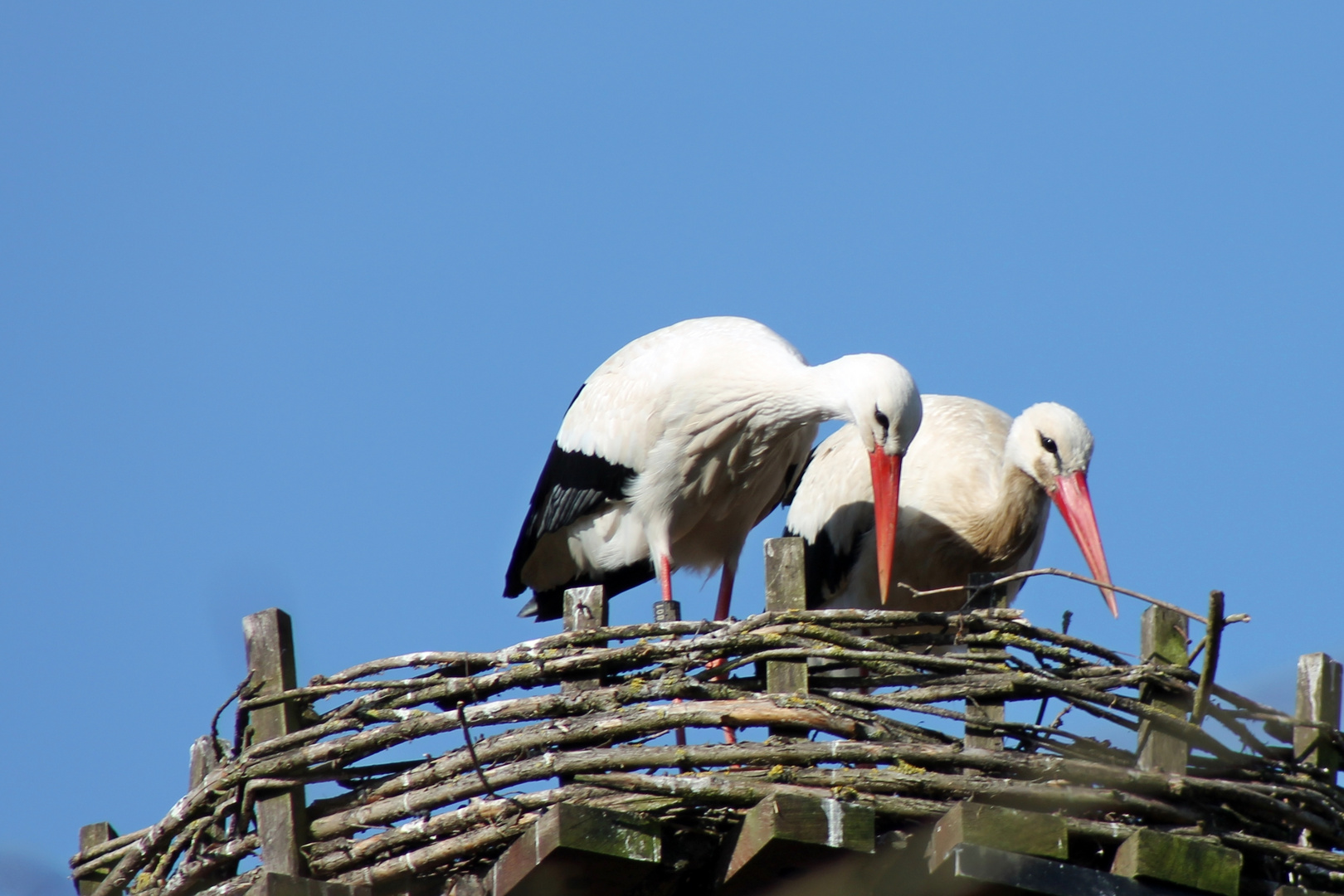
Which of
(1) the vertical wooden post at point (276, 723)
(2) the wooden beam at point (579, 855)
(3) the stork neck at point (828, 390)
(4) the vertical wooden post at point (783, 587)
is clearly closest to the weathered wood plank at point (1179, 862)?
(4) the vertical wooden post at point (783, 587)

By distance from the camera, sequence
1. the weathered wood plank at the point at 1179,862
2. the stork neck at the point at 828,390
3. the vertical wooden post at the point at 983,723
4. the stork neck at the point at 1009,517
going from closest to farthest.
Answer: the weathered wood plank at the point at 1179,862 < the vertical wooden post at the point at 983,723 < the stork neck at the point at 828,390 < the stork neck at the point at 1009,517

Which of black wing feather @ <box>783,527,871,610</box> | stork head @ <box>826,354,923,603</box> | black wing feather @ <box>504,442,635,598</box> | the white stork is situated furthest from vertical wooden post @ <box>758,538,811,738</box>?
black wing feather @ <box>783,527,871,610</box>

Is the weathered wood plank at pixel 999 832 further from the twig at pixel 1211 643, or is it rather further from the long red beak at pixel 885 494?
the long red beak at pixel 885 494

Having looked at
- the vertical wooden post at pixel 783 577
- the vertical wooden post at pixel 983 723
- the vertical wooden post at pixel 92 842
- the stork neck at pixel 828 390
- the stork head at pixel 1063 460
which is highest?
the stork neck at pixel 828 390

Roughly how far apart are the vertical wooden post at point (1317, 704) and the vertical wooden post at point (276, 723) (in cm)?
254

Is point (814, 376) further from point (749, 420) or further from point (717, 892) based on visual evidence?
point (717, 892)

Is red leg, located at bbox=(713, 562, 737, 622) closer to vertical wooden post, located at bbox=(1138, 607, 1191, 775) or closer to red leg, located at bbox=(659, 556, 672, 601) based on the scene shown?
red leg, located at bbox=(659, 556, 672, 601)

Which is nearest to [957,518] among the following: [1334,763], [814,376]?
[814,376]

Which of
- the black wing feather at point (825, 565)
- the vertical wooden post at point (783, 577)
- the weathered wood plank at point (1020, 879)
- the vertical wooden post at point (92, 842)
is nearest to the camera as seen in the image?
the weathered wood plank at point (1020, 879)

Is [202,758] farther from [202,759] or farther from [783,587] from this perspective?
[783,587]

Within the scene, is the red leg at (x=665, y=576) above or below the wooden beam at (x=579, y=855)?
above

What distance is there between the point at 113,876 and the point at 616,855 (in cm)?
167

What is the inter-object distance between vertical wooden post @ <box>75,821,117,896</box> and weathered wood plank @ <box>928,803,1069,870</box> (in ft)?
7.97

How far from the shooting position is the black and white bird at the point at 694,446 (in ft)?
19.6
